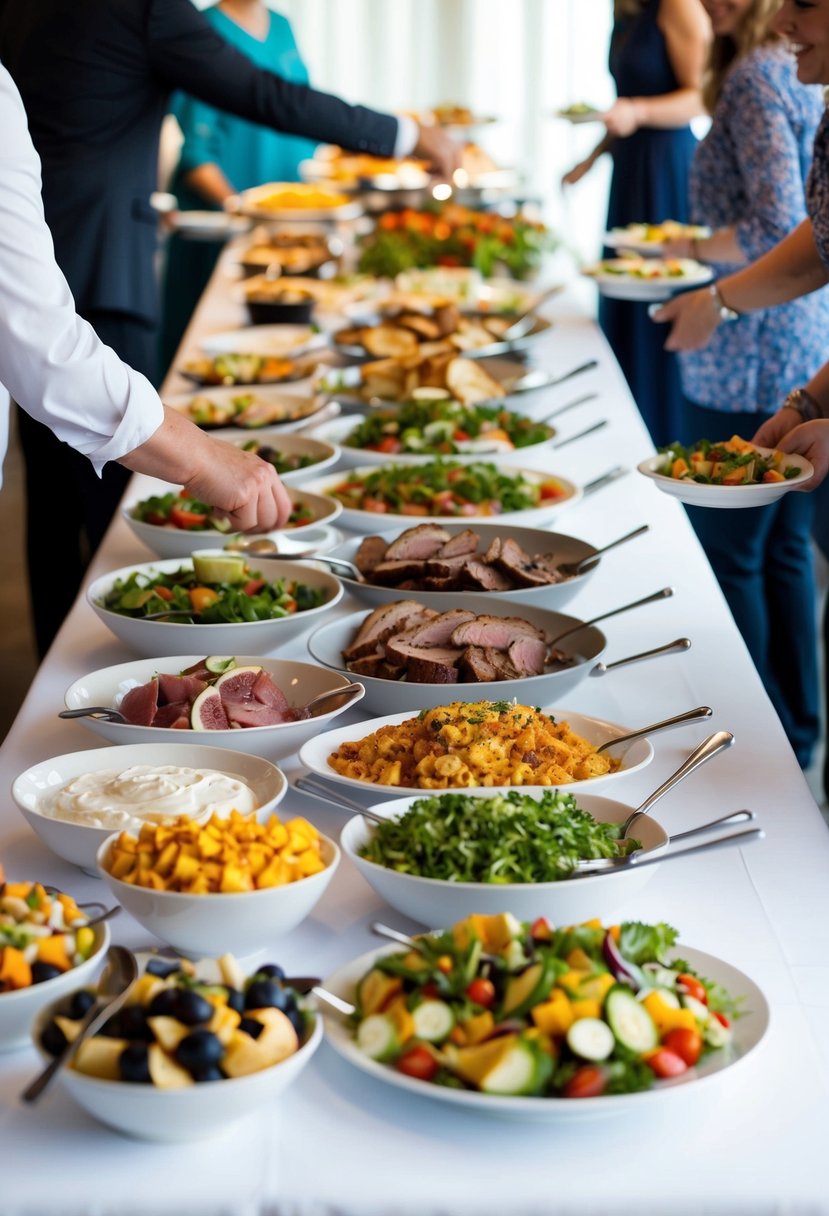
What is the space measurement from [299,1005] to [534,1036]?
6.6 inches

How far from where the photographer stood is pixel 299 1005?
0.98m

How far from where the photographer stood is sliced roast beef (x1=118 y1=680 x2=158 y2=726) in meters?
1.49

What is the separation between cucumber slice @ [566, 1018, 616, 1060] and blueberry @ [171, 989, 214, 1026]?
24 cm

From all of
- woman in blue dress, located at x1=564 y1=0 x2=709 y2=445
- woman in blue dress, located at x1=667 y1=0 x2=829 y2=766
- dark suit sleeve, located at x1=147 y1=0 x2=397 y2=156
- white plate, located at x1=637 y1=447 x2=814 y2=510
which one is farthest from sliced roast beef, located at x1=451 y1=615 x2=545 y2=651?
woman in blue dress, located at x1=564 y1=0 x2=709 y2=445

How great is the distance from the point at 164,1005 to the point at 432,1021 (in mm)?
183

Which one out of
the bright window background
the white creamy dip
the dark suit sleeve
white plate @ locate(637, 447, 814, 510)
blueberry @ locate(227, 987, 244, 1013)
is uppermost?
the bright window background

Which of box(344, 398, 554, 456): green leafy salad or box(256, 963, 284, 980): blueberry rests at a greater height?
box(344, 398, 554, 456): green leafy salad

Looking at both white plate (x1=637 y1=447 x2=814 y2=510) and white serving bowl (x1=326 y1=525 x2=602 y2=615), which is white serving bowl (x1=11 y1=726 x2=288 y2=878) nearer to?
white serving bowl (x1=326 y1=525 x2=602 y2=615)

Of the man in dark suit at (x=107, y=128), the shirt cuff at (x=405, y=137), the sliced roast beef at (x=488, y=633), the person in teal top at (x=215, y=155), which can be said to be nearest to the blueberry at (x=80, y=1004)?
the sliced roast beef at (x=488, y=633)

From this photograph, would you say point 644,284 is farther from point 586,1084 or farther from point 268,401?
point 586,1084

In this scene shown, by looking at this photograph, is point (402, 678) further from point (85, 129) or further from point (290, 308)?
point (290, 308)

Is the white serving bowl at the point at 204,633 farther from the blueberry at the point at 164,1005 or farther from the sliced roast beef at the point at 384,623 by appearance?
the blueberry at the point at 164,1005

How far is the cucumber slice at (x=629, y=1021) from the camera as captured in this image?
0.95 meters

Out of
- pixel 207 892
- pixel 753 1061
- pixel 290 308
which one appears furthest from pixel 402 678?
pixel 290 308
